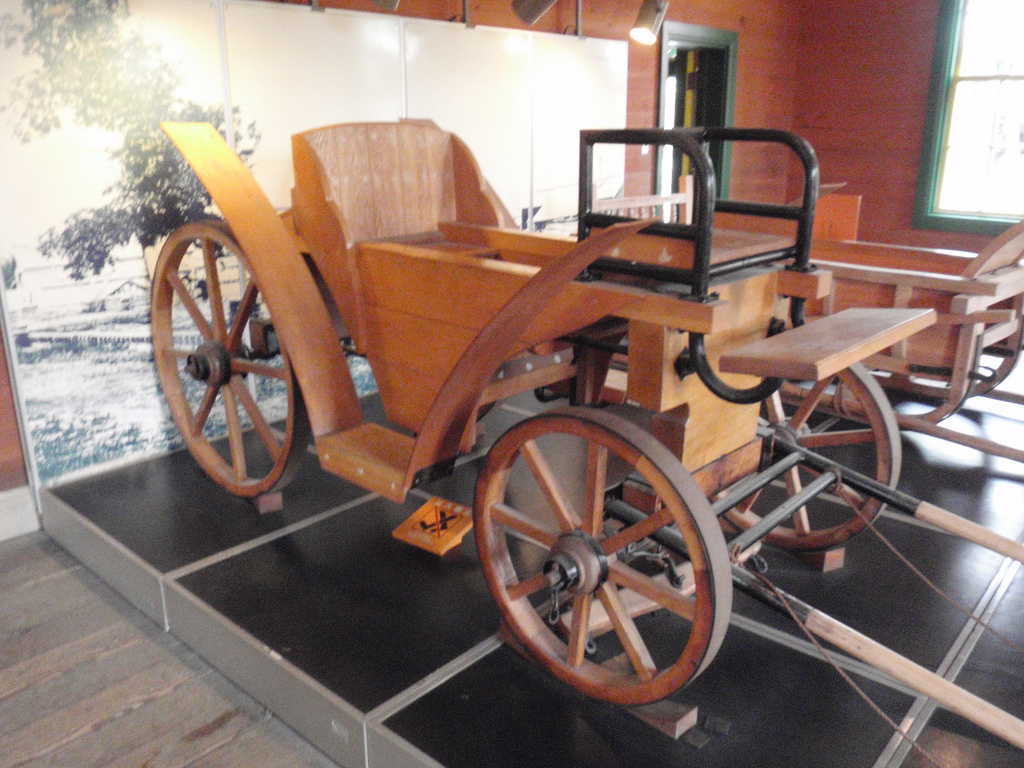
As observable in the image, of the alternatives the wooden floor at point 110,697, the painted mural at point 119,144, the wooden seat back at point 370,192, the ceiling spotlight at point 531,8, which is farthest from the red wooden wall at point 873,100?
the wooden floor at point 110,697

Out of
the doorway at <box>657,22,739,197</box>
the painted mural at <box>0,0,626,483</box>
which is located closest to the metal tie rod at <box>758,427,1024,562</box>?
the painted mural at <box>0,0,626,483</box>

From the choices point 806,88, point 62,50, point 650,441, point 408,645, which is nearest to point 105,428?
point 62,50

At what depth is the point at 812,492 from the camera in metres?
2.14

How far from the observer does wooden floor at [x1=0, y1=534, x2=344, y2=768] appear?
209 centimetres

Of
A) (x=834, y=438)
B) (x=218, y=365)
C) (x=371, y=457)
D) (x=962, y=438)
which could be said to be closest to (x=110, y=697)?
(x=371, y=457)

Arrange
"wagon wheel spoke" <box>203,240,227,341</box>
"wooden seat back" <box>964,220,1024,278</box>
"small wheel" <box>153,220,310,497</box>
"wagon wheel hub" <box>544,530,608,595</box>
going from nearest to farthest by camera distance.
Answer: "wagon wheel hub" <box>544,530,608,595</box> → "small wheel" <box>153,220,310,497</box> → "wagon wheel spoke" <box>203,240,227,341</box> → "wooden seat back" <box>964,220,1024,278</box>

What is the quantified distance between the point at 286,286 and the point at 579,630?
1.35 metres

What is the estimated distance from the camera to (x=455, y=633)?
230 cm

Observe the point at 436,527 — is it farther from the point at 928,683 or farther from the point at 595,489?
the point at 928,683

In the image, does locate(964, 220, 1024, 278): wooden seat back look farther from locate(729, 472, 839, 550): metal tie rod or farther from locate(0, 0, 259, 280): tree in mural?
locate(0, 0, 259, 280): tree in mural

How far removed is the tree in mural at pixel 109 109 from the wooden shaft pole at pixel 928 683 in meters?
2.75

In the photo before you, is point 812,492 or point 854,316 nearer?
point 854,316

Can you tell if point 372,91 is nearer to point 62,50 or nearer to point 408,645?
point 62,50

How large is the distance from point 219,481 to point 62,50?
5.16 ft
